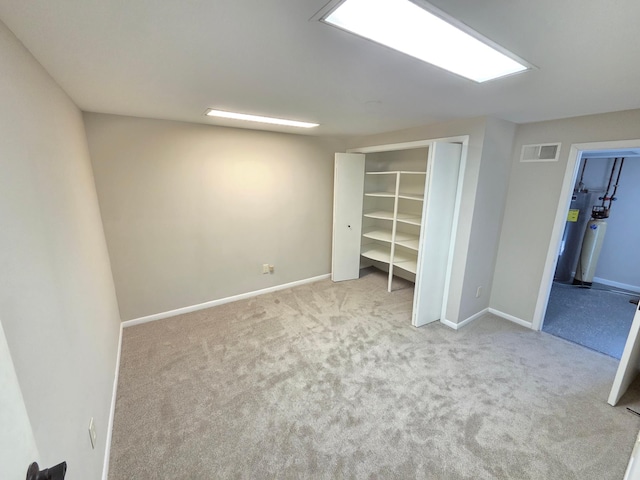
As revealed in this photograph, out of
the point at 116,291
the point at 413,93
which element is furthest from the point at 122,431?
the point at 413,93

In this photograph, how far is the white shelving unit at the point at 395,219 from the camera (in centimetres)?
378

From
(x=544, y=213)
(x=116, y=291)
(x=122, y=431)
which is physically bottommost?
(x=122, y=431)

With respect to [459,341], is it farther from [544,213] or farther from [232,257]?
[232,257]

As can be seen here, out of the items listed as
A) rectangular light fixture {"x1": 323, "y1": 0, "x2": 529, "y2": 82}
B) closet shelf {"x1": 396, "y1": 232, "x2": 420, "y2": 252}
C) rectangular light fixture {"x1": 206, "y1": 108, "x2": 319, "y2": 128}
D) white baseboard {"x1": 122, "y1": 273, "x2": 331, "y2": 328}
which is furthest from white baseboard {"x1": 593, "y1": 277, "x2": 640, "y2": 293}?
rectangular light fixture {"x1": 206, "y1": 108, "x2": 319, "y2": 128}

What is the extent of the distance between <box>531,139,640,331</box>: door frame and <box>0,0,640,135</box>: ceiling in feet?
1.11

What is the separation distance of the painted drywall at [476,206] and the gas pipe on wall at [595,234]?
2363mm

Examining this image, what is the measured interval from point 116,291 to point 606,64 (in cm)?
428

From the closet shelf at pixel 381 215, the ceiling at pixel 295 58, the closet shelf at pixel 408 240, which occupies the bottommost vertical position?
the closet shelf at pixel 408 240

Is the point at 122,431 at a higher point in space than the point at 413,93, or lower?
lower

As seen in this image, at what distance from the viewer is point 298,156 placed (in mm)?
3812

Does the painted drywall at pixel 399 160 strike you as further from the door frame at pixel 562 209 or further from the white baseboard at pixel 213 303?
the white baseboard at pixel 213 303

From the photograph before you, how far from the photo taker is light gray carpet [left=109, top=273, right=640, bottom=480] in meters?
1.60

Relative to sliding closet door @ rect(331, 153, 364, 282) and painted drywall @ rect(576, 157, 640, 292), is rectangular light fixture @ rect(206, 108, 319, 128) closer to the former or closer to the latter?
sliding closet door @ rect(331, 153, 364, 282)

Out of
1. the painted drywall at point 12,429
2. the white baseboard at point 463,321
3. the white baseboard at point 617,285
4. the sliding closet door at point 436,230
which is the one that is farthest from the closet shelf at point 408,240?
the painted drywall at point 12,429
